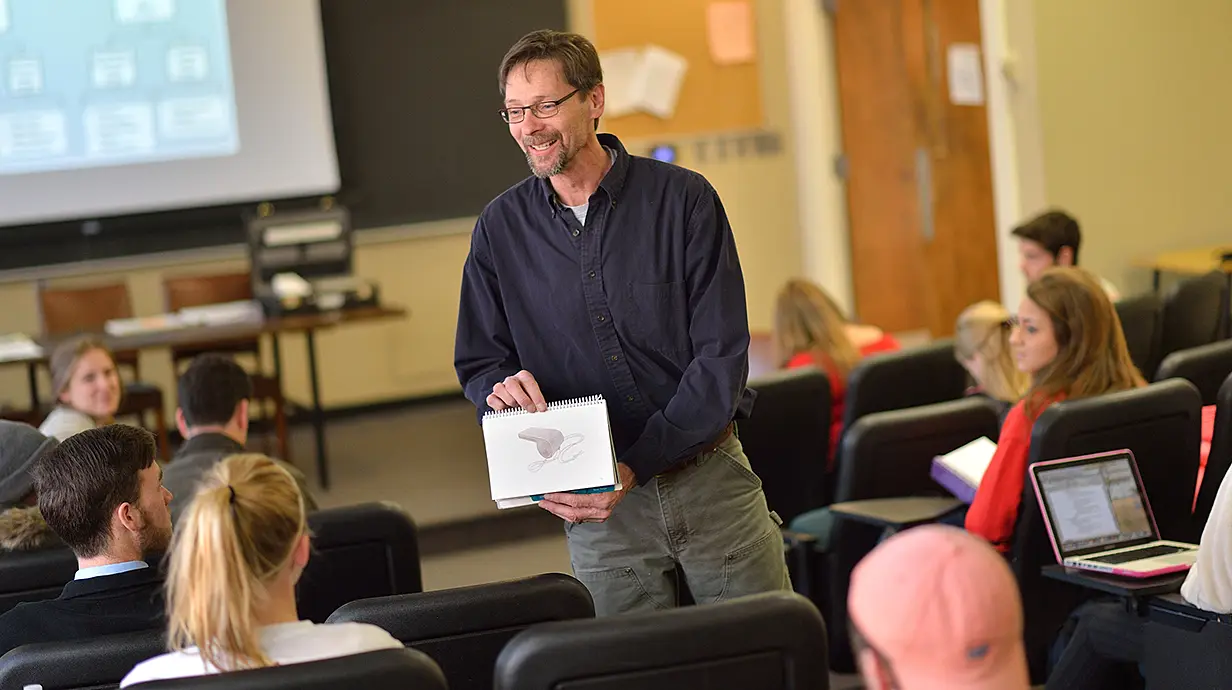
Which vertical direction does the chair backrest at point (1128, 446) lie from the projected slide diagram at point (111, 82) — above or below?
below

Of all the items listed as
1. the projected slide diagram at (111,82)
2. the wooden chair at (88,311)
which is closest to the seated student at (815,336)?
the wooden chair at (88,311)

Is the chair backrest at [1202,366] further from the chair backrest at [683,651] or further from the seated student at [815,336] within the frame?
the chair backrest at [683,651]

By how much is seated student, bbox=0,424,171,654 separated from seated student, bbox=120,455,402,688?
55 centimetres

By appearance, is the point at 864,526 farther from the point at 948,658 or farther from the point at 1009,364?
the point at 948,658

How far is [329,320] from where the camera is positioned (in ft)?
20.8

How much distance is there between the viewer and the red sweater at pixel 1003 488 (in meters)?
3.21

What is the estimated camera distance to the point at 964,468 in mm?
3414

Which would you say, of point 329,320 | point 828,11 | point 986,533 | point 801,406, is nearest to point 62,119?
point 329,320

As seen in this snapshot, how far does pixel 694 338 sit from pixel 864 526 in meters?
1.44

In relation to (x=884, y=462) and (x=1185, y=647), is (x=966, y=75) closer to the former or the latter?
(x=884, y=462)

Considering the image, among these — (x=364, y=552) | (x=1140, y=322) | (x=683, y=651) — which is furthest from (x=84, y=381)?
(x=1140, y=322)

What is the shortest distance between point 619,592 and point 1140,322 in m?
2.77

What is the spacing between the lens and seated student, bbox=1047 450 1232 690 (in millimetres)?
2391

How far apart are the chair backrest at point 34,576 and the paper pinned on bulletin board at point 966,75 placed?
19.8ft
